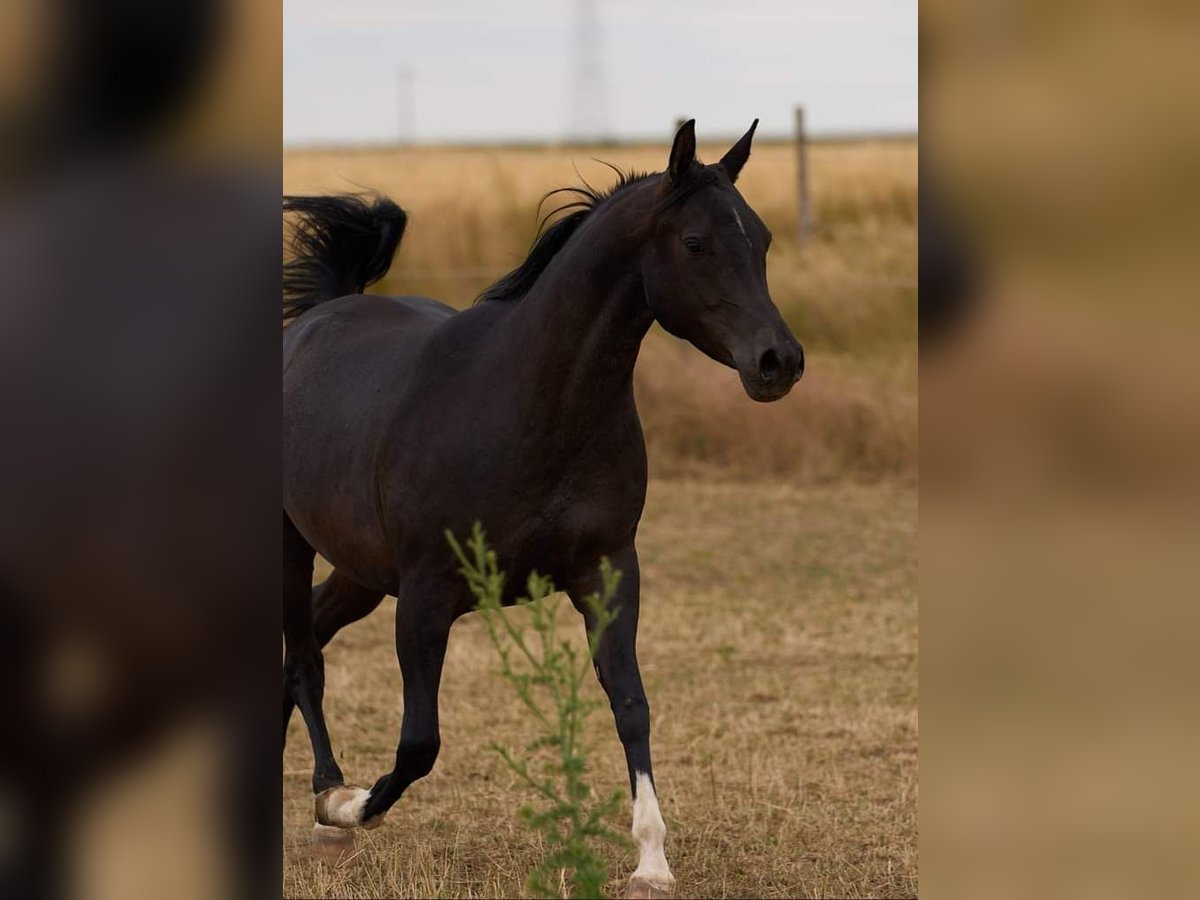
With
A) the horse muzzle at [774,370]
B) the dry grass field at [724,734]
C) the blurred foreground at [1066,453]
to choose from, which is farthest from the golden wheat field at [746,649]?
the blurred foreground at [1066,453]

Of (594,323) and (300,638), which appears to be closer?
(594,323)

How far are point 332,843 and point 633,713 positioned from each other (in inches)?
47.5

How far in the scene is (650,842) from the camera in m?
3.96

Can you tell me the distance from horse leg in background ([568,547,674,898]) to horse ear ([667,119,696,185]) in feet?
3.41

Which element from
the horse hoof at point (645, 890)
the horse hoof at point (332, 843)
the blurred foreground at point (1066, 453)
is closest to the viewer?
the blurred foreground at point (1066, 453)

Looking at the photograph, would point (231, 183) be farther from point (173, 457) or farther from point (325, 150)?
point (325, 150)

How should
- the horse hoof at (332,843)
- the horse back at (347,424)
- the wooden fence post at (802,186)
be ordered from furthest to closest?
the wooden fence post at (802,186) < the horse hoof at (332,843) < the horse back at (347,424)

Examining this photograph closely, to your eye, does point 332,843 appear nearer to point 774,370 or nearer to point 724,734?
point 724,734

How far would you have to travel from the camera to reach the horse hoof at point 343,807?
15.1ft

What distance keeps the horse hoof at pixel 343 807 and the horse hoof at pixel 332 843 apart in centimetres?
4

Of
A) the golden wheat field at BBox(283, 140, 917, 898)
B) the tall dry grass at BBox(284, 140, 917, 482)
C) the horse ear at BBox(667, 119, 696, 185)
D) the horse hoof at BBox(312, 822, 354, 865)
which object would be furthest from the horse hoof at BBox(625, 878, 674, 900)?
the tall dry grass at BBox(284, 140, 917, 482)

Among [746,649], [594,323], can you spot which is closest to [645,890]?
[594,323]

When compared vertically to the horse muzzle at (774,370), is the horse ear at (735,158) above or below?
above

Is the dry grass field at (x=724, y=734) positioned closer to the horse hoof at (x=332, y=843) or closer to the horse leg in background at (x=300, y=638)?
the horse hoof at (x=332, y=843)
